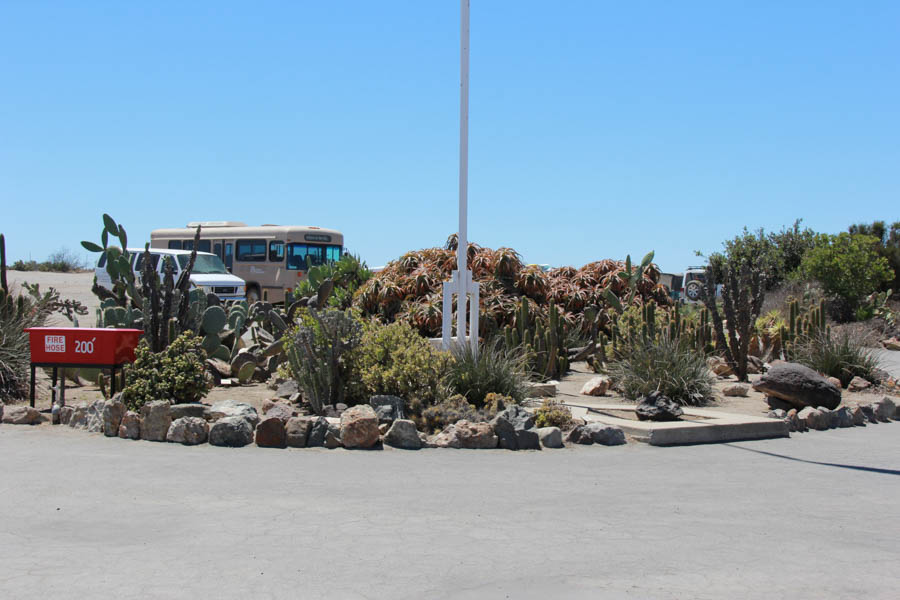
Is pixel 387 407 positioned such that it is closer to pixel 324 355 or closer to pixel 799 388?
pixel 324 355

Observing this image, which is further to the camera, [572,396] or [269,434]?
[572,396]

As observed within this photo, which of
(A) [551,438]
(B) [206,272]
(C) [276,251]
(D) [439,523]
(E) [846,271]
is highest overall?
(C) [276,251]

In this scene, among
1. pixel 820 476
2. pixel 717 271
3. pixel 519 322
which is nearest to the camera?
pixel 820 476

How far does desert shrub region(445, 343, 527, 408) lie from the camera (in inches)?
422

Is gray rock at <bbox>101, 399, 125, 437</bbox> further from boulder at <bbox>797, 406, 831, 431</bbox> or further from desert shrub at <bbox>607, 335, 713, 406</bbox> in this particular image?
boulder at <bbox>797, 406, 831, 431</bbox>

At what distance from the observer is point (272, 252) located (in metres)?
30.8

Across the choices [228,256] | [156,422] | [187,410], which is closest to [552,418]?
[187,410]

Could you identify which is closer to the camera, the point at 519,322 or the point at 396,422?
the point at 396,422

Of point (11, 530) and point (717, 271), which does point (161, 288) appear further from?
point (717, 271)

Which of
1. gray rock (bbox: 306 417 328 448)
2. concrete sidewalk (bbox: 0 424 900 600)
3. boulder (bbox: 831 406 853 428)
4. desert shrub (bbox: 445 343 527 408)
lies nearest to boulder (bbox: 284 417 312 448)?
gray rock (bbox: 306 417 328 448)

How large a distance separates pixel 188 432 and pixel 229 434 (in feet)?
1.47

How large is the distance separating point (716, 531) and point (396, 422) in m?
3.89

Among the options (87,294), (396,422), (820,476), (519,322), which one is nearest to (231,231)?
(87,294)

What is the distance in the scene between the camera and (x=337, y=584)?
469cm
